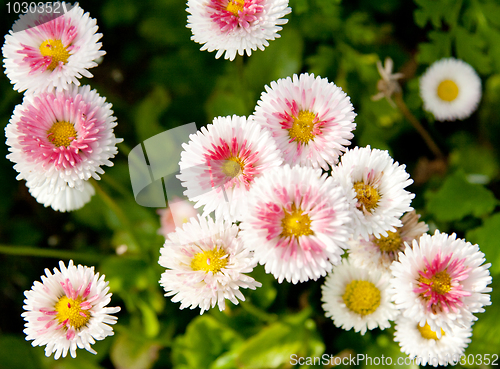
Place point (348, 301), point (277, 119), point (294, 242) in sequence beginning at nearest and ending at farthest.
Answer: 1. point (294, 242)
2. point (277, 119)
3. point (348, 301)

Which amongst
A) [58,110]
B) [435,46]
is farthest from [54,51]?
[435,46]

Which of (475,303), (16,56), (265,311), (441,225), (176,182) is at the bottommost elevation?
(475,303)

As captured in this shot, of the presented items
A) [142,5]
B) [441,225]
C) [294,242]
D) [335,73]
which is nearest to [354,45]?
[335,73]

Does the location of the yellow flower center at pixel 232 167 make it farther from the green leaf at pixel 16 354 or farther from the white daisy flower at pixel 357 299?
the green leaf at pixel 16 354

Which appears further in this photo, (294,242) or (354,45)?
(354,45)

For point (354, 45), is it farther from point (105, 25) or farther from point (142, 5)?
point (105, 25)

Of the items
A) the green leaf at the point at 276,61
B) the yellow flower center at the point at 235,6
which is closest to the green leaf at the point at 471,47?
the green leaf at the point at 276,61

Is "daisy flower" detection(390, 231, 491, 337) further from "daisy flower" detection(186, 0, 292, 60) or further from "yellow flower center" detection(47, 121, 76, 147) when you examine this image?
"yellow flower center" detection(47, 121, 76, 147)
